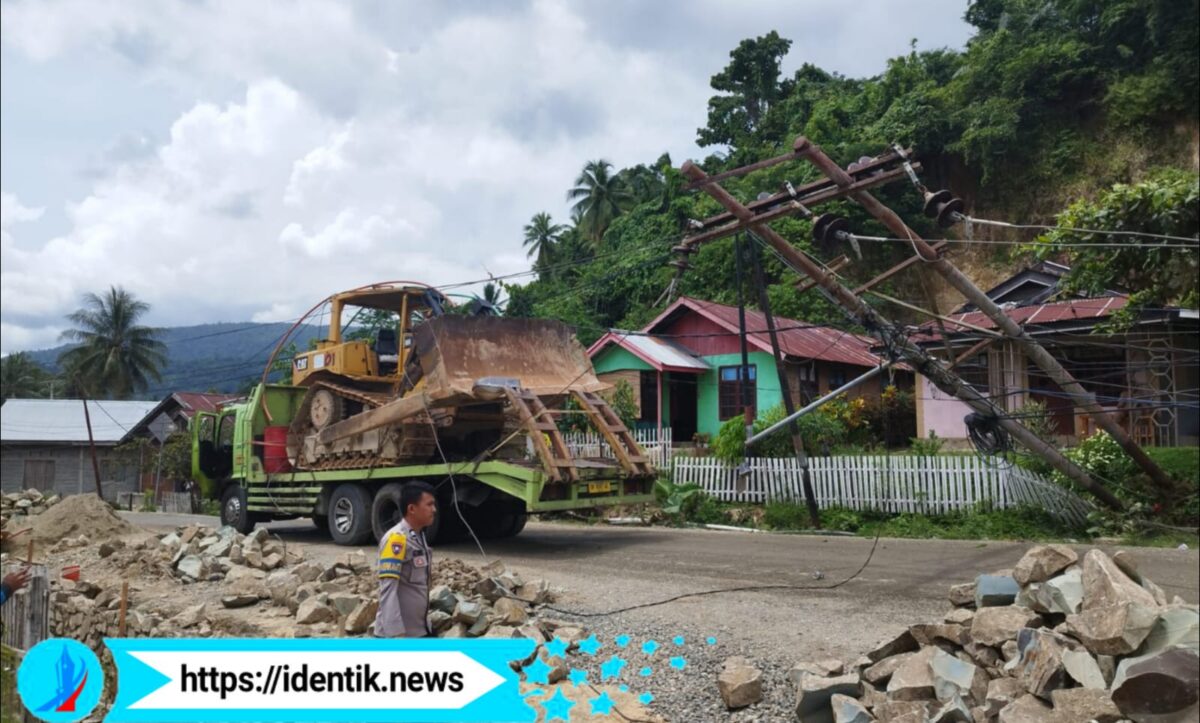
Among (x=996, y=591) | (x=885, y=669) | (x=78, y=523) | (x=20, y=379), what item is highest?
(x=20, y=379)

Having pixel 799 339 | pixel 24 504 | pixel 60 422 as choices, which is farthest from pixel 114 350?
pixel 799 339

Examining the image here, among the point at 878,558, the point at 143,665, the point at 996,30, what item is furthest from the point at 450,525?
the point at 996,30

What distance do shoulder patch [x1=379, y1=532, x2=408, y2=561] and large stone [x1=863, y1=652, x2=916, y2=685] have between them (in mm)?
2806

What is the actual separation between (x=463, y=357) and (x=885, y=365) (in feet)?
18.6

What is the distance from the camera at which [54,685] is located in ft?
23.0

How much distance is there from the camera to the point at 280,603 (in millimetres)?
8516

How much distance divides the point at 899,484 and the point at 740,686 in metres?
9.92

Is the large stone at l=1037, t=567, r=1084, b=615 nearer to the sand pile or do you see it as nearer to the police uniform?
the police uniform

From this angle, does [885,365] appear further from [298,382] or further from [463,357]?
[298,382]

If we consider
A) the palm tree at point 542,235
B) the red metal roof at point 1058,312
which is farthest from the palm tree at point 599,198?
the red metal roof at point 1058,312

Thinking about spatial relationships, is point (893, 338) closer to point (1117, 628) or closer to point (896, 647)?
point (896, 647)

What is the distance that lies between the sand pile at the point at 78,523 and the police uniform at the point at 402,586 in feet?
41.5

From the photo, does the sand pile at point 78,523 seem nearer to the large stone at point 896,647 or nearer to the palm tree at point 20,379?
the large stone at point 896,647

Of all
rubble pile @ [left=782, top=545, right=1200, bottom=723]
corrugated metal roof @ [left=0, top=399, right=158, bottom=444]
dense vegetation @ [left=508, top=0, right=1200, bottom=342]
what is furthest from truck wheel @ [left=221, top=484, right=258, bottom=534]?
corrugated metal roof @ [left=0, top=399, right=158, bottom=444]
